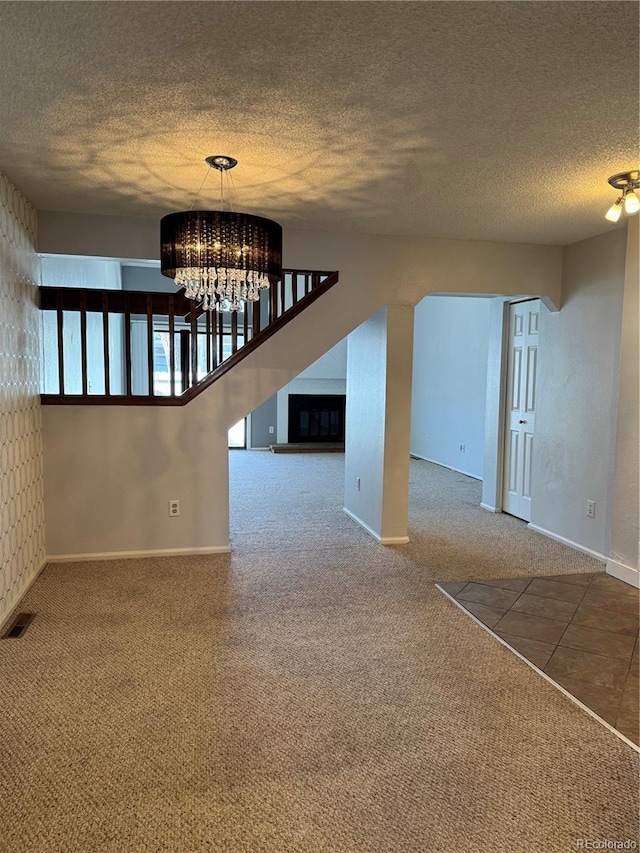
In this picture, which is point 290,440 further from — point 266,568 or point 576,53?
point 576,53

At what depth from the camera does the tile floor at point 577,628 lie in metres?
2.33

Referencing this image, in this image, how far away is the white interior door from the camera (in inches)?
191

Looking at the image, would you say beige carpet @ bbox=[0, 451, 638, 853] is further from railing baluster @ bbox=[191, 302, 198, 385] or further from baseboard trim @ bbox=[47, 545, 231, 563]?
railing baluster @ bbox=[191, 302, 198, 385]

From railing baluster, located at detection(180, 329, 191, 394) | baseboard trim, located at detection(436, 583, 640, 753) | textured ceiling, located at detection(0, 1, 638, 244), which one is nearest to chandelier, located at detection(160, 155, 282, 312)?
textured ceiling, located at detection(0, 1, 638, 244)

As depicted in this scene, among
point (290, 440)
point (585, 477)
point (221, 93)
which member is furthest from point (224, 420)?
point (290, 440)

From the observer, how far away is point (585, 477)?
407cm

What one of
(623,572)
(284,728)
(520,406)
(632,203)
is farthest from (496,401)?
(284,728)

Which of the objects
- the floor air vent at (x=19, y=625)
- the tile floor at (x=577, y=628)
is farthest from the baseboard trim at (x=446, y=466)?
the floor air vent at (x=19, y=625)

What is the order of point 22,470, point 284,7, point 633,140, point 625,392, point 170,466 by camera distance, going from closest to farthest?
1. point 284,7
2. point 633,140
3. point 22,470
4. point 625,392
5. point 170,466

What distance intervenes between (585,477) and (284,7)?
3588 mm

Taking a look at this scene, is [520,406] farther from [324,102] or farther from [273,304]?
[324,102]

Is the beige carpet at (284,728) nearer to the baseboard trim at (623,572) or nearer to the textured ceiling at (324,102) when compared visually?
the baseboard trim at (623,572)

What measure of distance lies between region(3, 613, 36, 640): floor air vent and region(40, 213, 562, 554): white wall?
2.98ft

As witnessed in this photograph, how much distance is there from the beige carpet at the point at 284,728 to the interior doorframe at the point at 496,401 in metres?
1.89
